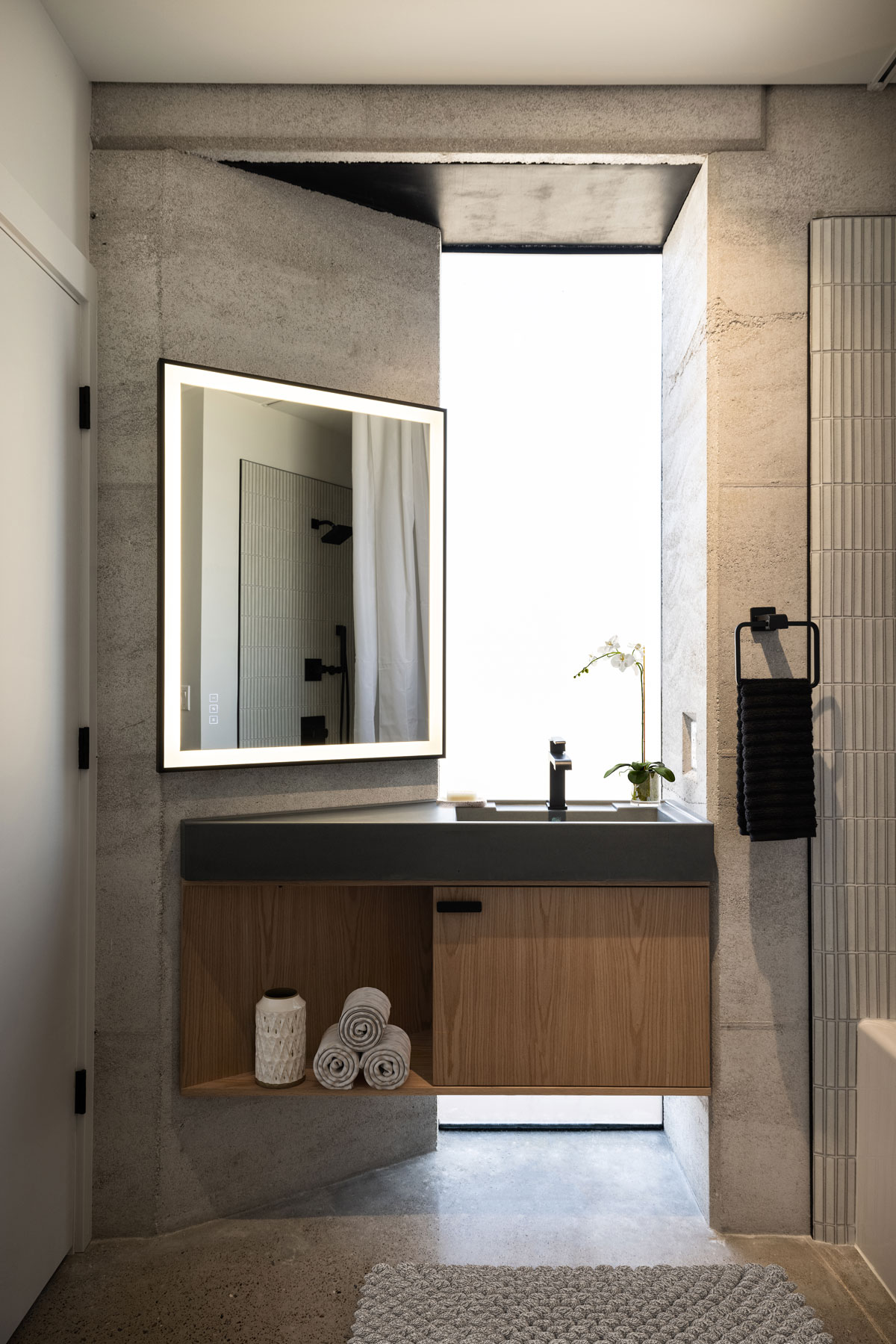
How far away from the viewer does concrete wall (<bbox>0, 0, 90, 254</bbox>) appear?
5.68 feet

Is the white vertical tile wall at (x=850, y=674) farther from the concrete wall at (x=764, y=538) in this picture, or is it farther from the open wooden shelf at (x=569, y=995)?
the open wooden shelf at (x=569, y=995)

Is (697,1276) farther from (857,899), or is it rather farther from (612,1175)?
(857,899)

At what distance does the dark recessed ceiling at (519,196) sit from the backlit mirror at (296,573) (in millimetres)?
525

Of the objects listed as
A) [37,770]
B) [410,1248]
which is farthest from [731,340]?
[410,1248]

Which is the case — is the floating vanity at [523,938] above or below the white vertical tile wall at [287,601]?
below

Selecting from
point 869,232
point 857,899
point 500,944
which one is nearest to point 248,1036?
point 500,944

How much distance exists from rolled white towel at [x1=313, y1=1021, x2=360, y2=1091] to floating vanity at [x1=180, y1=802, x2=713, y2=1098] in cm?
2

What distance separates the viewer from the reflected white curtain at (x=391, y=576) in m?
2.37

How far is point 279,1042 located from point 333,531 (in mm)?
1229

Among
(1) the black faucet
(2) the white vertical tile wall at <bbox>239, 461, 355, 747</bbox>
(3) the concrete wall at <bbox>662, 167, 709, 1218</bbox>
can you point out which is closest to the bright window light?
(3) the concrete wall at <bbox>662, 167, 709, 1218</bbox>

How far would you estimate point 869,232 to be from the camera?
2113 millimetres

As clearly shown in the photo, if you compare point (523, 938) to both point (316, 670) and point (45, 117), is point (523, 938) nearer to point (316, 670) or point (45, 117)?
point (316, 670)

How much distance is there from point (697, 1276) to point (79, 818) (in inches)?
64.8

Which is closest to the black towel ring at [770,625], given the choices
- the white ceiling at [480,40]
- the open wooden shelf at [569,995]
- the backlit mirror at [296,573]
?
the open wooden shelf at [569,995]
